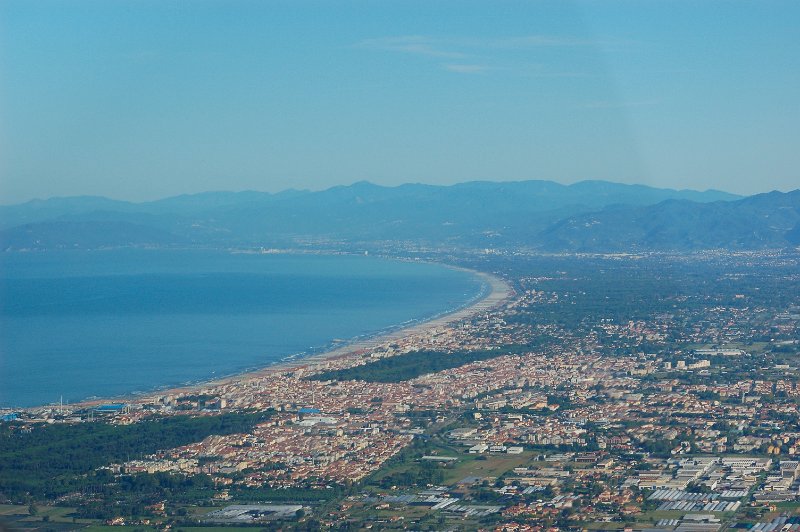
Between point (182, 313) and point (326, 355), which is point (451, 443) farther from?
point (182, 313)

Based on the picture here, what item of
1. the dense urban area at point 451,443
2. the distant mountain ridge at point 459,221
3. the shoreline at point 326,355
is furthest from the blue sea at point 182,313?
the distant mountain ridge at point 459,221

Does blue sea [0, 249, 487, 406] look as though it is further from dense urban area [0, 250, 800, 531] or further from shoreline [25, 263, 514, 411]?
dense urban area [0, 250, 800, 531]

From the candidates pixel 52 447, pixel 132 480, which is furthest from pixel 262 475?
pixel 52 447

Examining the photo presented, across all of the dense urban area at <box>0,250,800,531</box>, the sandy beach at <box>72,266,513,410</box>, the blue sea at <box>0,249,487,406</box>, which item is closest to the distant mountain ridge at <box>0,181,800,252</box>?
the blue sea at <box>0,249,487,406</box>

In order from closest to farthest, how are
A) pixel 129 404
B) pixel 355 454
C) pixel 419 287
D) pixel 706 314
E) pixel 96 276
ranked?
pixel 355 454 → pixel 129 404 → pixel 706 314 → pixel 419 287 → pixel 96 276

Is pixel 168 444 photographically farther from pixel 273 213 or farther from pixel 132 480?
pixel 273 213

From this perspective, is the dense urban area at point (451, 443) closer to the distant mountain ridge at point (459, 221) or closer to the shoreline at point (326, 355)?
the shoreline at point (326, 355)
